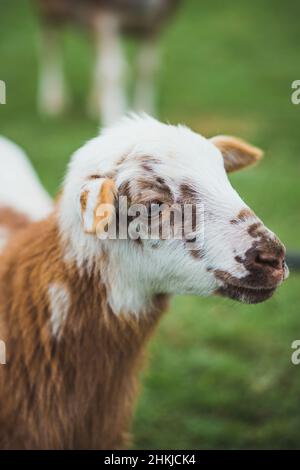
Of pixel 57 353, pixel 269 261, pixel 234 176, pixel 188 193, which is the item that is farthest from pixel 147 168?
pixel 234 176

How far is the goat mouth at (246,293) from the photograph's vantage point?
2762mm

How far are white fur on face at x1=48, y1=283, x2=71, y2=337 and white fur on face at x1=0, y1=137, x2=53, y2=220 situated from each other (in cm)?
99

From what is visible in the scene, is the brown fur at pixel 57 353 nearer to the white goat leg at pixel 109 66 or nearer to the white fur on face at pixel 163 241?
the white fur on face at pixel 163 241

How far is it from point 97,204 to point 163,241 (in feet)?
1.10

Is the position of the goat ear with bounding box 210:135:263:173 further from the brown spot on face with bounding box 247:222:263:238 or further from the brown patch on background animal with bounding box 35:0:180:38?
the brown patch on background animal with bounding box 35:0:180:38

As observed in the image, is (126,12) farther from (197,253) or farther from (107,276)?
(197,253)

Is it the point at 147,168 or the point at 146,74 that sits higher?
the point at 146,74

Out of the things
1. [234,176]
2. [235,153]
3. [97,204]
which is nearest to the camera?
[97,204]

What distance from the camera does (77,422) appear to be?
312 cm

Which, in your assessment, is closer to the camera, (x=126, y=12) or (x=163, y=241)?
(x=163, y=241)

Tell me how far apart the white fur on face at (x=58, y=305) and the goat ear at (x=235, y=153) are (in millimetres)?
1001

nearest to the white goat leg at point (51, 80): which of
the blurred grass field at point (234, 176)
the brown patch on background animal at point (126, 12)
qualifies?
the blurred grass field at point (234, 176)

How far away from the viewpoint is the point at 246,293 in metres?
2.77

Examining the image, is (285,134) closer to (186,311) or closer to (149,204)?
(186,311)
